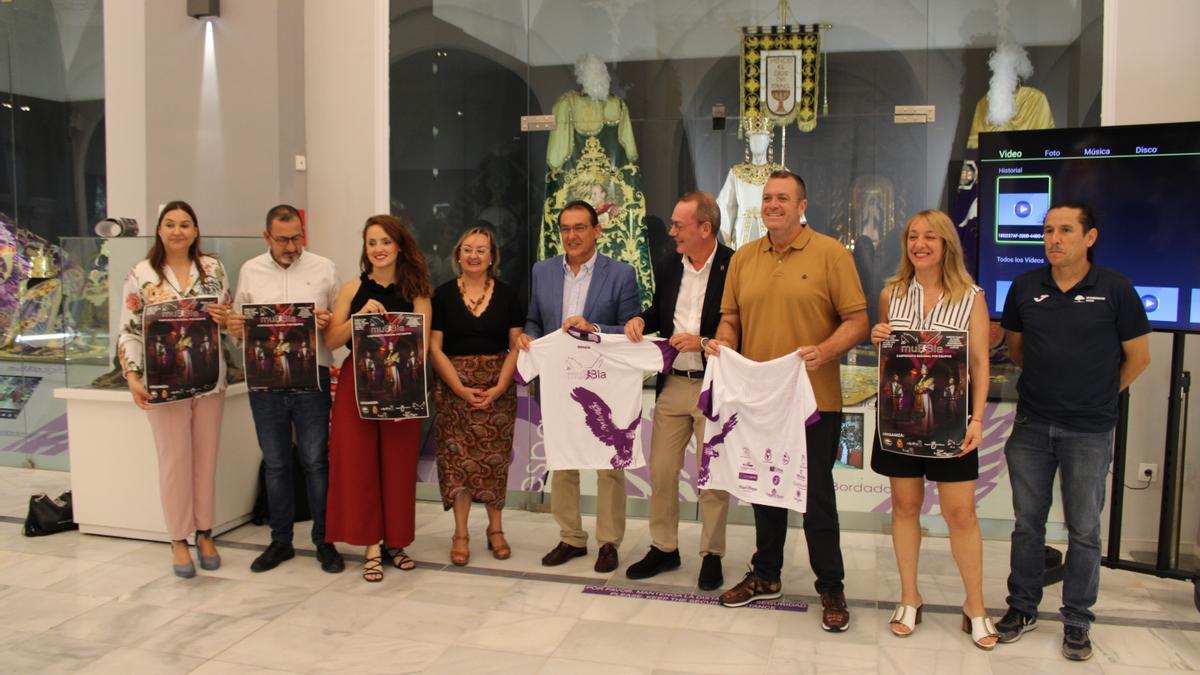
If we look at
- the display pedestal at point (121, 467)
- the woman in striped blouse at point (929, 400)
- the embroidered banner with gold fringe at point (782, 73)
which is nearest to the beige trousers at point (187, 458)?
the display pedestal at point (121, 467)

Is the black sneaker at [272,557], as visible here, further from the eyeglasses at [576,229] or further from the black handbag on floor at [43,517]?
the eyeglasses at [576,229]

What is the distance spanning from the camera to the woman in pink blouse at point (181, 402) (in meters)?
4.29

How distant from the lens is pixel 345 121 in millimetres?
5910

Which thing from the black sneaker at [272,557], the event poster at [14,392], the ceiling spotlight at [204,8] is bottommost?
the black sneaker at [272,557]

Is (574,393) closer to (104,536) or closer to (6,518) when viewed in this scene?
(104,536)

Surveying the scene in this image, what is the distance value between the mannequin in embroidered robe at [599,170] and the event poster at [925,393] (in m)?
2.25

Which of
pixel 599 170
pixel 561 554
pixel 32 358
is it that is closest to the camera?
pixel 561 554

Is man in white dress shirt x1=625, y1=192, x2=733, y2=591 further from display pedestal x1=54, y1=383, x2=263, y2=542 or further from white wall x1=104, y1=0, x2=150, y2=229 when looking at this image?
white wall x1=104, y1=0, x2=150, y2=229

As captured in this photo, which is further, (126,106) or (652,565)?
(126,106)

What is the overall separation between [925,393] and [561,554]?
1.95 meters

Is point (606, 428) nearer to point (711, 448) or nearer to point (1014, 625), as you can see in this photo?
point (711, 448)

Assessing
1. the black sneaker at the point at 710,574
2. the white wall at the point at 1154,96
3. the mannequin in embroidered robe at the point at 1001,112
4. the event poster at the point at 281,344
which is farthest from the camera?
the mannequin in embroidered robe at the point at 1001,112

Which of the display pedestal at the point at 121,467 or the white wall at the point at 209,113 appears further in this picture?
the white wall at the point at 209,113

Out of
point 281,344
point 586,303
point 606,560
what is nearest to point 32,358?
point 281,344
